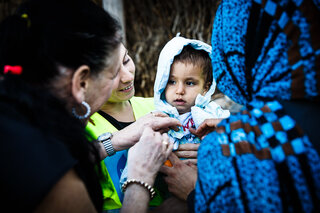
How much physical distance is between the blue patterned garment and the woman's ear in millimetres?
754

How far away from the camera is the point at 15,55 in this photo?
4.20ft

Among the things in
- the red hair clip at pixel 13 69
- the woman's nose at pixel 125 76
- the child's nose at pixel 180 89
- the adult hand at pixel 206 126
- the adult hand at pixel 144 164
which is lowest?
the adult hand at pixel 144 164

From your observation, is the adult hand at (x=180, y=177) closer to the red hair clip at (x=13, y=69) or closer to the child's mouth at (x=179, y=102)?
the child's mouth at (x=179, y=102)

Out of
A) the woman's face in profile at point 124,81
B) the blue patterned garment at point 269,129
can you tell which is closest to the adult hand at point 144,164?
the blue patterned garment at point 269,129

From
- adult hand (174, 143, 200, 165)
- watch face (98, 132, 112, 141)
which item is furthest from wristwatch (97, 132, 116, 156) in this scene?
adult hand (174, 143, 200, 165)

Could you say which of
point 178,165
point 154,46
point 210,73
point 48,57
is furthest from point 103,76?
point 154,46

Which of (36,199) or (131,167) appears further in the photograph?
(131,167)

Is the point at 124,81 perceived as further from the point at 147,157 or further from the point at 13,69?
the point at 13,69

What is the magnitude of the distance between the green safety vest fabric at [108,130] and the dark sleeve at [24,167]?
0.62 metres

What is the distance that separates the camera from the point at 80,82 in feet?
4.63

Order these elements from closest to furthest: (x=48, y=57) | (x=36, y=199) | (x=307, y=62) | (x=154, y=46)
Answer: (x=36, y=199) < (x=307, y=62) < (x=48, y=57) < (x=154, y=46)

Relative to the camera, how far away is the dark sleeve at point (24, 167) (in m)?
→ 0.98

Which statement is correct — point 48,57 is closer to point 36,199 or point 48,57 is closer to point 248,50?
point 36,199

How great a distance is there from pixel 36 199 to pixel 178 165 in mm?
1161
